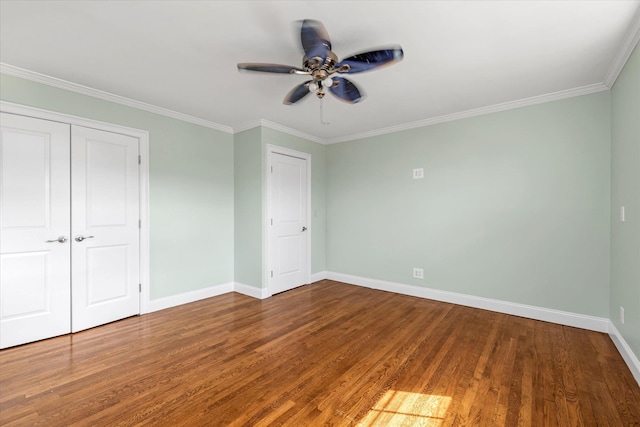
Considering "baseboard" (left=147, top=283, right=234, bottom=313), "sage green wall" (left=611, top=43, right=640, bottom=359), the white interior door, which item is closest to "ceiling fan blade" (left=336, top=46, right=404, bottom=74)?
"sage green wall" (left=611, top=43, right=640, bottom=359)

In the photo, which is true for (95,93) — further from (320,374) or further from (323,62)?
(320,374)

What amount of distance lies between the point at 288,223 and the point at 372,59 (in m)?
2.92

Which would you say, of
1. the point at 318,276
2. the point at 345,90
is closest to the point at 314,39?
the point at 345,90

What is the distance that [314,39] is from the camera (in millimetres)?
1746

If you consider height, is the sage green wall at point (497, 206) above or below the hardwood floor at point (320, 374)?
above

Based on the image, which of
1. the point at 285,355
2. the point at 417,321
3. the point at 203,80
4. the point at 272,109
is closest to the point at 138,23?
the point at 203,80

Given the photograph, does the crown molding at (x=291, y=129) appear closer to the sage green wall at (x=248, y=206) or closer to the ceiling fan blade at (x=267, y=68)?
the sage green wall at (x=248, y=206)

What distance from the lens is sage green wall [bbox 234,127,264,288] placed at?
13.2ft

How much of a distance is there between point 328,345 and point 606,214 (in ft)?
9.95

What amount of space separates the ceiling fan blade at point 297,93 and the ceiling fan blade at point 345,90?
0.21 metres

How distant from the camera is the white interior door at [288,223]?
165 inches

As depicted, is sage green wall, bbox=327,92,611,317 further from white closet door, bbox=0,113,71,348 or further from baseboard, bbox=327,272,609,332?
white closet door, bbox=0,113,71,348

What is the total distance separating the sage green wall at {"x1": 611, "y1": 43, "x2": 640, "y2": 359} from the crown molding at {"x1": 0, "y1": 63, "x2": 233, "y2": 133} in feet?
14.2

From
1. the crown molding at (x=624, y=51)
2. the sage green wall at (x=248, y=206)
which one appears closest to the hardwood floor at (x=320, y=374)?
the sage green wall at (x=248, y=206)
